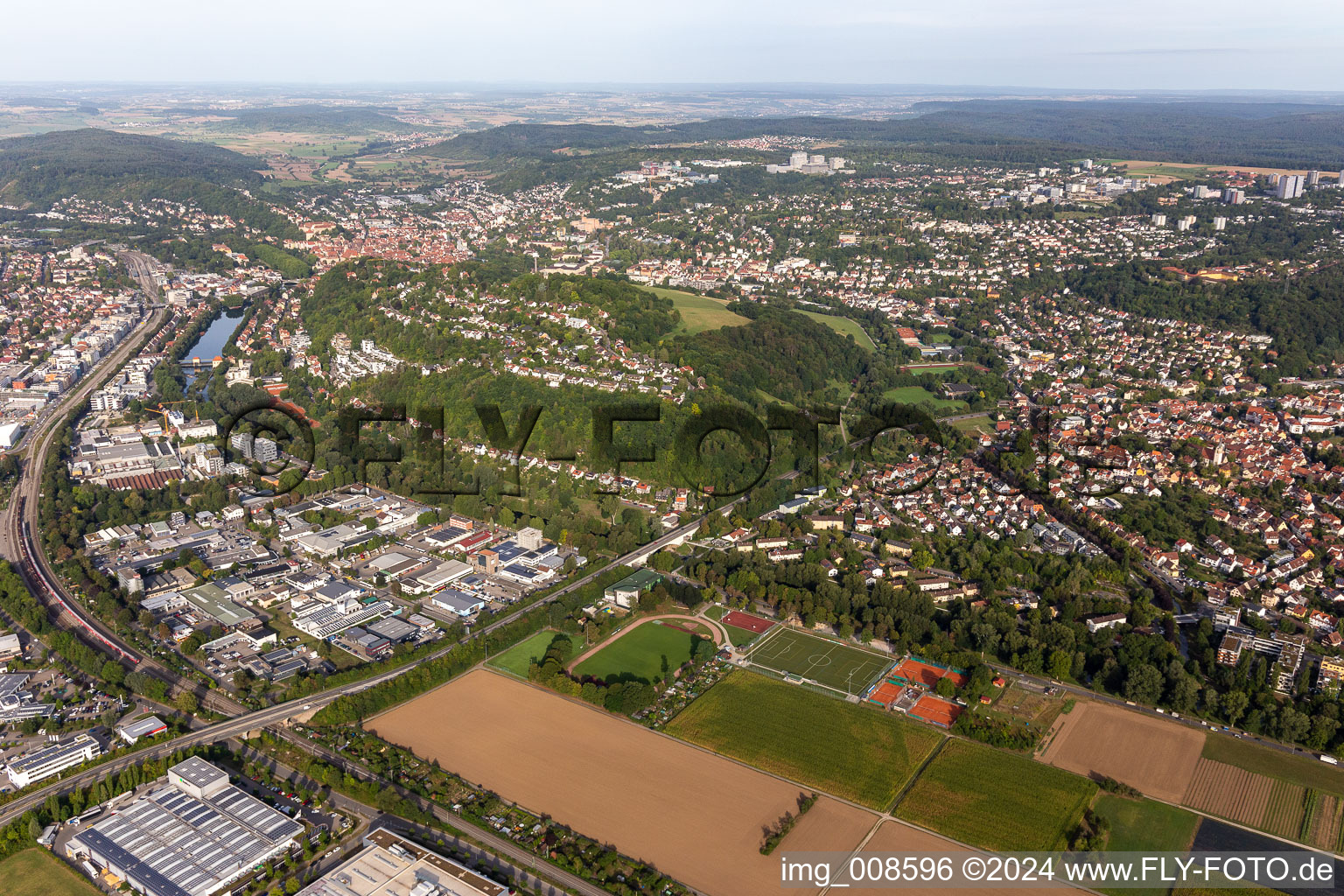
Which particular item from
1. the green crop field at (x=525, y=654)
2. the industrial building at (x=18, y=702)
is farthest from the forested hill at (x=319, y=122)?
the green crop field at (x=525, y=654)

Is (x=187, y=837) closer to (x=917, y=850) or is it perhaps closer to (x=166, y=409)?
(x=917, y=850)

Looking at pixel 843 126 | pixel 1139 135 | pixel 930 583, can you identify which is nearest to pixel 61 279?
pixel 930 583

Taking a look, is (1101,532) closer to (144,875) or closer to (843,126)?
(144,875)

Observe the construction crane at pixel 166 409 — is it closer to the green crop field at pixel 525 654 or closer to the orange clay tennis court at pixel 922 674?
the green crop field at pixel 525 654

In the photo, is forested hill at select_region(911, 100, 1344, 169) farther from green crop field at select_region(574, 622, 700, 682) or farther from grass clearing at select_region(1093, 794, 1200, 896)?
grass clearing at select_region(1093, 794, 1200, 896)

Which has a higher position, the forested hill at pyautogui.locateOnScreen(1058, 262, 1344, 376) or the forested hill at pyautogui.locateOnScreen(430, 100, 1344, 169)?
the forested hill at pyautogui.locateOnScreen(430, 100, 1344, 169)

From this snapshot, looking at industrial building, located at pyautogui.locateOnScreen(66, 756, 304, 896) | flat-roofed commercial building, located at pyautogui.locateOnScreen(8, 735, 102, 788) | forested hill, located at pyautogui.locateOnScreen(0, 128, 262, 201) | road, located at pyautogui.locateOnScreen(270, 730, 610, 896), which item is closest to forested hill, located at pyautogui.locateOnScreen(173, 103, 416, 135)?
forested hill, located at pyautogui.locateOnScreen(0, 128, 262, 201)
